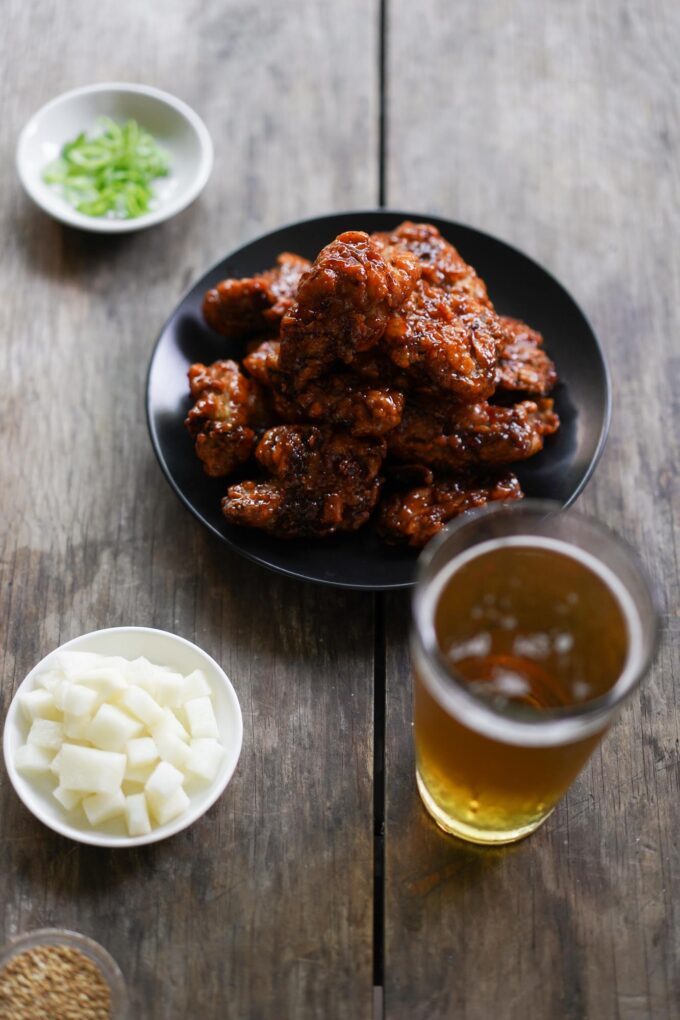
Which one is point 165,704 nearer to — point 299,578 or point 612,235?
point 299,578

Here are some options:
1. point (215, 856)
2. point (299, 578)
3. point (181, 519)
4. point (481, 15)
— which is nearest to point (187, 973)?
point (215, 856)

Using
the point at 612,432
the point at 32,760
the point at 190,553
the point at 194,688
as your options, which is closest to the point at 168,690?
the point at 194,688

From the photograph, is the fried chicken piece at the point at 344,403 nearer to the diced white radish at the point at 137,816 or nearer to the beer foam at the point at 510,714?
the beer foam at the point at 510,714

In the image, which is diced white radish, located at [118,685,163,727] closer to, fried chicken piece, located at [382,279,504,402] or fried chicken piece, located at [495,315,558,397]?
fried chicken piece, located at [382,279,504,402]

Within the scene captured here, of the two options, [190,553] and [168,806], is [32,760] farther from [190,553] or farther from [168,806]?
[190,553]

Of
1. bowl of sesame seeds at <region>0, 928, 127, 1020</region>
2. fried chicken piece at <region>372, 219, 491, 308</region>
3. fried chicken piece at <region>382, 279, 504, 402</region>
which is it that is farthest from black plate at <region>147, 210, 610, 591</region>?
bowl of sesame seeds at <region>0, 928, 127, 1020</region>

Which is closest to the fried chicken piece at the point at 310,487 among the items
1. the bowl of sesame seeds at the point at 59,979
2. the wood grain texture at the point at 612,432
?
the wood grain texture at the point at 612,432
